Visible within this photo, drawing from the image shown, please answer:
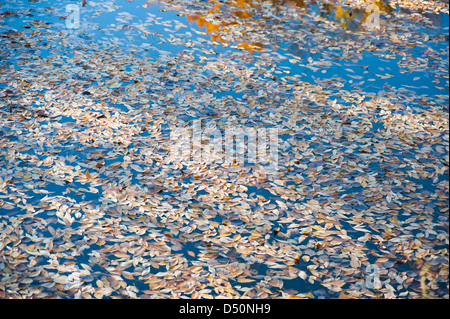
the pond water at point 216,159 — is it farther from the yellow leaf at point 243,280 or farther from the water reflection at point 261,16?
the water reflection at point 261,16

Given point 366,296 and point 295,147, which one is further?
point 295,147

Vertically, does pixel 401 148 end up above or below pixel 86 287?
above

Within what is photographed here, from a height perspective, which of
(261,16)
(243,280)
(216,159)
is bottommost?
(243,280)

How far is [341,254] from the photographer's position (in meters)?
3.73

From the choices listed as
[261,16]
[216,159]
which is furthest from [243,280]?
[261,16]

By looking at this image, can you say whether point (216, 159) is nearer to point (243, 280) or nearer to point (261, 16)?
point (243, 280)

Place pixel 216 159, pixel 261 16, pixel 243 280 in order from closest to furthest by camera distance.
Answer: pixel 243 280
pixel 216 159
pixel 261 16

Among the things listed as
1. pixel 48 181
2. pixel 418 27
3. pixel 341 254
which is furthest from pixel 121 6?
pixel 341 254

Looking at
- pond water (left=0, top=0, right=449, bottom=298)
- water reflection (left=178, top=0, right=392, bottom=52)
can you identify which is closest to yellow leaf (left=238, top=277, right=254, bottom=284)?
pond water (left=0, top=0, right=449, bottom=298)

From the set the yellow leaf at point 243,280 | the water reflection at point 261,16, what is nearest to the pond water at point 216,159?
the yellow leaf at point 243,280

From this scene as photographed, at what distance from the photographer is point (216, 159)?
15.9ft

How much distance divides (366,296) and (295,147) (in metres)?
2.23

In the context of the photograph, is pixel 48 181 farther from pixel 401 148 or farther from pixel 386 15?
pixel 386 15

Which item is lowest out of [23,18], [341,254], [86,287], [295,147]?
[86,287]
